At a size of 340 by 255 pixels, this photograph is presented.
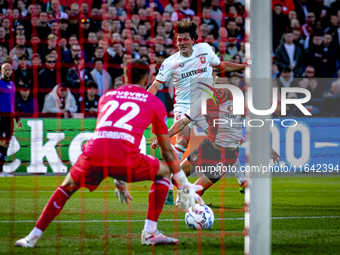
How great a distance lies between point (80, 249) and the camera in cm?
411

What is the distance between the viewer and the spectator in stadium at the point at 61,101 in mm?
10430

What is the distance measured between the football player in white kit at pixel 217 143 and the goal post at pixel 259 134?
269cm

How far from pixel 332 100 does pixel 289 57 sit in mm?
1764

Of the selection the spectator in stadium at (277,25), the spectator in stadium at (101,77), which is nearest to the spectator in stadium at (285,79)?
the spectator in stadium at (277,25)

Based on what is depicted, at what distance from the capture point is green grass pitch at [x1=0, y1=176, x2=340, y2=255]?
4.24 m

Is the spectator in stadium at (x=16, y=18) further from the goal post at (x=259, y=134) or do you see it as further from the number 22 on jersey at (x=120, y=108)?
the goal post at (x=259, y=134)

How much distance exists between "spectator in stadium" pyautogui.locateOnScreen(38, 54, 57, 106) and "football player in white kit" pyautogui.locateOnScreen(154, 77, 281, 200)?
480 cm

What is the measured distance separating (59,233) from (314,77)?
9347mm

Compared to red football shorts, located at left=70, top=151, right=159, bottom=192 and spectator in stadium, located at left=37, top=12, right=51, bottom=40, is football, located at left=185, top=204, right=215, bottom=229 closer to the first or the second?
red football shorts, located at left=70, top=151, right=159, bottom=192

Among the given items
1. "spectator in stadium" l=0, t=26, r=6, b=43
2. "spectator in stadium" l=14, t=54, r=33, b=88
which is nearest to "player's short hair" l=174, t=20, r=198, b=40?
"spectator in stadium" l=14, t=54, r=33, b=88

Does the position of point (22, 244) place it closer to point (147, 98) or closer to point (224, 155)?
point (147, 98)

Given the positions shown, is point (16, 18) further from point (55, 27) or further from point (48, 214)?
point (48, 214)

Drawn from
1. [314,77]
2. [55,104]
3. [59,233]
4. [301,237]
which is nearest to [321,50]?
[314,77]

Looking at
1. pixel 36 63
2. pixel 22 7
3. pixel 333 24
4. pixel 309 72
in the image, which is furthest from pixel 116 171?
pixel 333 24
